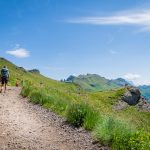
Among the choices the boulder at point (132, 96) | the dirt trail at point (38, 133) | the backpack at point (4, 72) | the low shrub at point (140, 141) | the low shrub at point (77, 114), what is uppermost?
the boulder at point (132, 96)

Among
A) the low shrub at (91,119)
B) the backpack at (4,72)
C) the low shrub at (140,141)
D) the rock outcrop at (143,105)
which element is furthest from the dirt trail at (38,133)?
the rock outcrop at (143,105)

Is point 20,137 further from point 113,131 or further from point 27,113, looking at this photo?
point 27,113

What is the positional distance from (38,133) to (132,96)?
433 ft

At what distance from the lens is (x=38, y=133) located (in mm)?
18531

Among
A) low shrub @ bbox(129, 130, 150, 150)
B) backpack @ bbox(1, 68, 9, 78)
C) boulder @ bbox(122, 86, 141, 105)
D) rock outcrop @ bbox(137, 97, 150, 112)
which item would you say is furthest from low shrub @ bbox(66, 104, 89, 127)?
rock outcrop @ bbox(137, 97, 150, 112)

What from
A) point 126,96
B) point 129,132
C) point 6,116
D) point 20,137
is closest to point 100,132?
point 129,132

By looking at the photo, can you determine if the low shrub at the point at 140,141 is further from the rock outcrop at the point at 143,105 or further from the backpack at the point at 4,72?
the rock outcrop at the point at 143,105

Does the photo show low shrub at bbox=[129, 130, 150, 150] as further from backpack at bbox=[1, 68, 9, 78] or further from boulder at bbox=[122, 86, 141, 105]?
boulder at bbox=[122, 86, 141, 105]

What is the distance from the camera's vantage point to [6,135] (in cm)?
1738

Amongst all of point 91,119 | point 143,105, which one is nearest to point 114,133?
point 91,119

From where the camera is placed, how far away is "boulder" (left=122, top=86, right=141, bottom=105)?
146 meters

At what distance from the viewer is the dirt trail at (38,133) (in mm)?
16109

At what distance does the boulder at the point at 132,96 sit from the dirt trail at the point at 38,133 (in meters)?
123

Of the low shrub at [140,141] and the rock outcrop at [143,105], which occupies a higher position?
the rock outcrop at [143,105]
